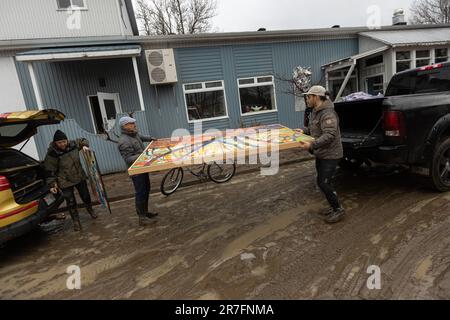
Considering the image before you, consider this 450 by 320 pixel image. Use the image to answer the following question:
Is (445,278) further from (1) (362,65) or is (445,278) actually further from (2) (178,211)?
(1) (362,65)

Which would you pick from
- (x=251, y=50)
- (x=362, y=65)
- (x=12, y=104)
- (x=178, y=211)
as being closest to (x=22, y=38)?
(x=12, y=104)

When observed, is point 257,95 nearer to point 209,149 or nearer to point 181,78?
point 181,78

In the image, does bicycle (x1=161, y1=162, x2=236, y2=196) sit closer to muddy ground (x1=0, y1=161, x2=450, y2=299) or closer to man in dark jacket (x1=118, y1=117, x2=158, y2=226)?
muddy ground (x1=0, y1=161, x2=450, y2=299)

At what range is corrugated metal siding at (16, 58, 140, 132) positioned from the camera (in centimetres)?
896

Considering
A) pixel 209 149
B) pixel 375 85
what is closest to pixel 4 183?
pixel 209 149

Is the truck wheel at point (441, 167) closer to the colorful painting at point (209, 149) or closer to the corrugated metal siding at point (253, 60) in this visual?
the colorful painting at point (209, 149)

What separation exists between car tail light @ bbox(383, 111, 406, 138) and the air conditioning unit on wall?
7.55m

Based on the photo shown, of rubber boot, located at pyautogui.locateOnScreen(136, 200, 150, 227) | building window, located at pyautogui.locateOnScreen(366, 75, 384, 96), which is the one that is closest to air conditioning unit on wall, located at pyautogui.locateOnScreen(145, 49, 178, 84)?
rubber boot, located at pyautogui.locateOnScreen(136, 200, 150, 227)

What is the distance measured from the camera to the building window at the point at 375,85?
11292 millimetres

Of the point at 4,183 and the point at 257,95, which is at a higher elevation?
the point at 257,95

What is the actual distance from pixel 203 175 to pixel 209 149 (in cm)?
276

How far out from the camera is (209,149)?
362 centimetres

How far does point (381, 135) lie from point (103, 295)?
421cm

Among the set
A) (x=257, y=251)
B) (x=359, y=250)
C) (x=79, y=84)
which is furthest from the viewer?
(x=79, y=84)
